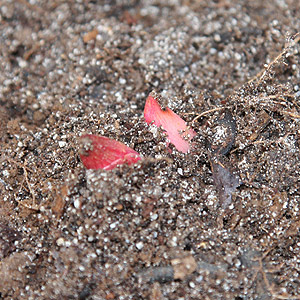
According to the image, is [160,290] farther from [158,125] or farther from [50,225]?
[158,125]

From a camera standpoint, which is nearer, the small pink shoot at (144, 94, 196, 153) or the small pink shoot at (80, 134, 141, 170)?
the small pink shoot at (80, 134, 141, 170)

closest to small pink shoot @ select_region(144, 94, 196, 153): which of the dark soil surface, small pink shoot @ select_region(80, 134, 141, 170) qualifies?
the dark soil surface

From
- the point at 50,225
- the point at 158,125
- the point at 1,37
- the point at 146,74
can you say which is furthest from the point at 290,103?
the point at 1,37

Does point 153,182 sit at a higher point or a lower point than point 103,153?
lower

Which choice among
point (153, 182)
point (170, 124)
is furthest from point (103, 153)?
point (170, 124)

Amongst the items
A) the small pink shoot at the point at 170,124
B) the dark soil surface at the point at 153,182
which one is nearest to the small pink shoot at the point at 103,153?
the dark soil surface at the point at 153,182

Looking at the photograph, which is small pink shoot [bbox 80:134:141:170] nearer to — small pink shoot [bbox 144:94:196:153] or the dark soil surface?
the dark soil surface

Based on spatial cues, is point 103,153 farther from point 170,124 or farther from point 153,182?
point 170,124
